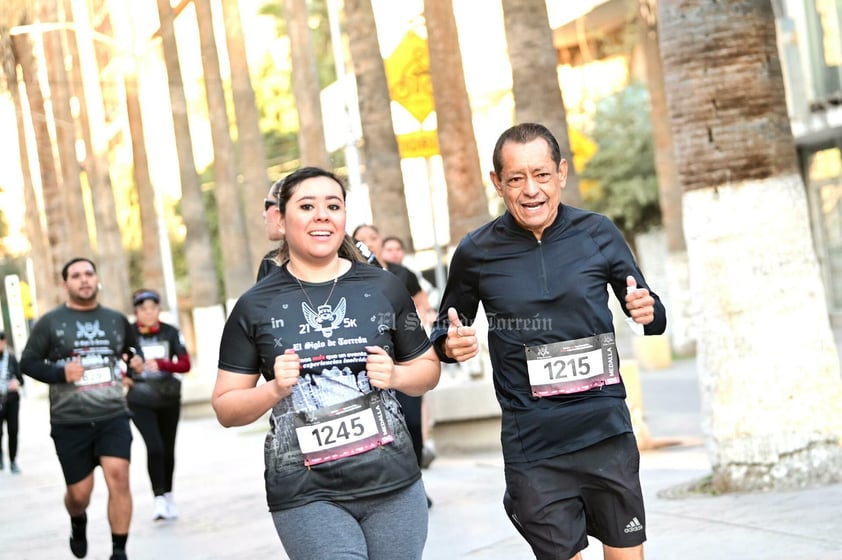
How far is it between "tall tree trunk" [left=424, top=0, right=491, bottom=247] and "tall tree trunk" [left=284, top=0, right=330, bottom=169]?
160 inches

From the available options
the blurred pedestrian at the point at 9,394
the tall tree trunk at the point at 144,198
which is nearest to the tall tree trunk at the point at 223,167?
the blurred pedestrian at the point at 9,394

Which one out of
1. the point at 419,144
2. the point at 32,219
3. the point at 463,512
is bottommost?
the point at 463,512

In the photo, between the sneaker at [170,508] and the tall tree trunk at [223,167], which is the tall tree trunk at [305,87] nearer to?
the tall tree trunk at [223,167]

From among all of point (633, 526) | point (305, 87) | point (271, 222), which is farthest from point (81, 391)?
point (305, 87)

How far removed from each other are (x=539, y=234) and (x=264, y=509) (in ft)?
22.9

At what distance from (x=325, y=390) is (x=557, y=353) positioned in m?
0.84

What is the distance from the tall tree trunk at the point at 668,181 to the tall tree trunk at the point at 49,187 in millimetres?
10965

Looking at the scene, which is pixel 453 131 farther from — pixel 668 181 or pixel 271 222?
pixel 271 222

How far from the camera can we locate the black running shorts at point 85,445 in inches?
376

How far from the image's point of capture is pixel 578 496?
16.8 ft

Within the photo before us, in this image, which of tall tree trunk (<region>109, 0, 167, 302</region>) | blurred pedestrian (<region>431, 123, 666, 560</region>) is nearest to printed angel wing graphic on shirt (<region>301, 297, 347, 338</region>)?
blurred pedestrian (<region>431, 123, 666, 560</region>)

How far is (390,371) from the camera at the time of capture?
15.5ft

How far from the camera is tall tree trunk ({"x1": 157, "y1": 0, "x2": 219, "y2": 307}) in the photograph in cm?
2961

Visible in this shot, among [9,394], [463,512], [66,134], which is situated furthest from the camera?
[66,134]
